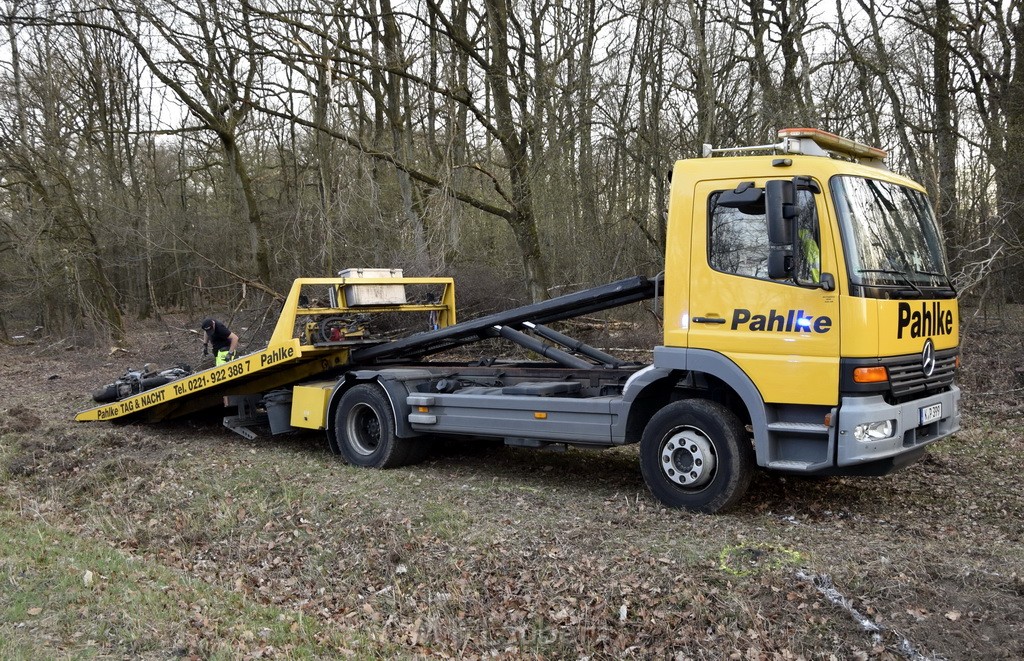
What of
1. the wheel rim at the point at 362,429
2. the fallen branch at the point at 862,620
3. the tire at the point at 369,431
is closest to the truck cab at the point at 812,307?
the fallen branch at the point at 862,620

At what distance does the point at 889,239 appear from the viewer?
6.07 meters

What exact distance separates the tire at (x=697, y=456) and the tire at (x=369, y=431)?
2.87 m

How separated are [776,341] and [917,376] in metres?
1.12

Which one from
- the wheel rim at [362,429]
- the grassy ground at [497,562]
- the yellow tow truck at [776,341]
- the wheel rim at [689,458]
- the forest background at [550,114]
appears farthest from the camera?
the forest background at [550,114]

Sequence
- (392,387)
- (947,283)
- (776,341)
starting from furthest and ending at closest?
1. (392,387)
2. (947,283)
3. (776,341)

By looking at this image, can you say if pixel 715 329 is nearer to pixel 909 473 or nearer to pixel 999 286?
pixel 909 473

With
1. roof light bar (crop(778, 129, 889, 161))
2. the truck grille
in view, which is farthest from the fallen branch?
roof light bar (crop(778, 129, 889, 161))

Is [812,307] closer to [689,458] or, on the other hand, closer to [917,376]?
[917,376]

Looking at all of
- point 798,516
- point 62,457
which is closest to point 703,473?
point 798,516

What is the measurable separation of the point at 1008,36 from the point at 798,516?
11680 mm

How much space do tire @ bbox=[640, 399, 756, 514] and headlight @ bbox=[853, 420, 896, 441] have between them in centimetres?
85

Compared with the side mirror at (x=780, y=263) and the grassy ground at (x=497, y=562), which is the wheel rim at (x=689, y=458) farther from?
the side mirror at (x=780, y=263)

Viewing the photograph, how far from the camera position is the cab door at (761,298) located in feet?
18.8

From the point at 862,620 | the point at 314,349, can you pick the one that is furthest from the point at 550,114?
the point at 862,620
